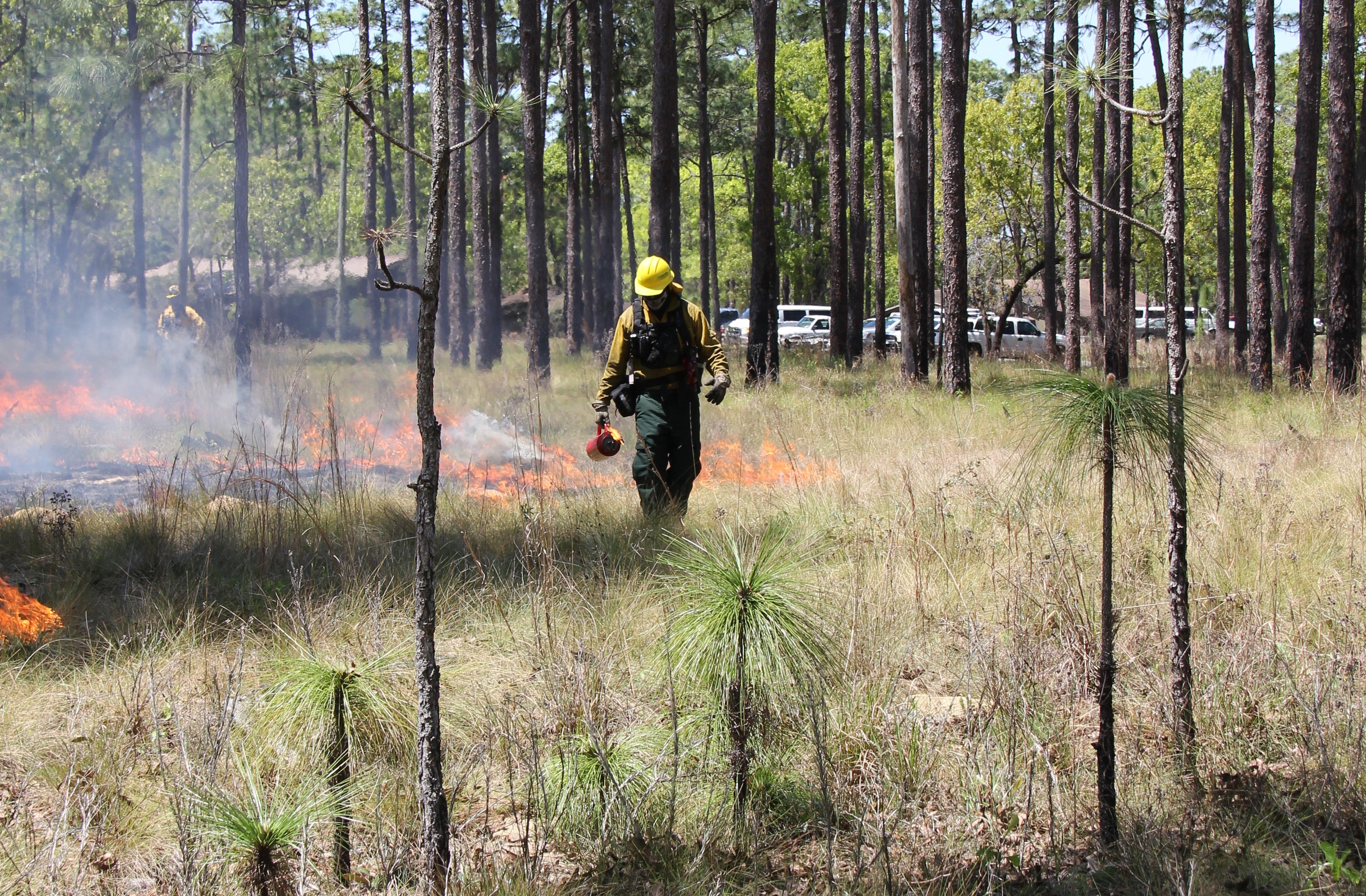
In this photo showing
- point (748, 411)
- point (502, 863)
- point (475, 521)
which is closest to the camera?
point (502, 863)

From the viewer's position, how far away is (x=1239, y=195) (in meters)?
20.1

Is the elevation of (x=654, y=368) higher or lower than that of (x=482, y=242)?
lower

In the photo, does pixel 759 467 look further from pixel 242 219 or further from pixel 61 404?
pixel 242 219

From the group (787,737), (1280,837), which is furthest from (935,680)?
(1280,837)

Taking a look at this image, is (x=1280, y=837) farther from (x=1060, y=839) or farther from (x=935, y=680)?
(x=935, y=680)

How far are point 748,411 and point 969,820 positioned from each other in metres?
8.83

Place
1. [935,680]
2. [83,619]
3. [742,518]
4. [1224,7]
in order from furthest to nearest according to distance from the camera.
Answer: [1224,7] → [742,518] → [83,619] → [935,680]

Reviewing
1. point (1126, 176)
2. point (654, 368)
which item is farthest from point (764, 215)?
point (1126, 176)

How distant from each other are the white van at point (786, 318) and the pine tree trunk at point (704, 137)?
2777 mm

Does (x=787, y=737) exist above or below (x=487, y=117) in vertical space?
below

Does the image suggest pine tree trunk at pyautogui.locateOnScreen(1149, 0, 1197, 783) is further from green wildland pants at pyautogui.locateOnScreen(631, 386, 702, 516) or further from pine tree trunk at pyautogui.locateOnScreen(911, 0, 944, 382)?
pine tree trunk at pyautogui.locateOnScreen(911, 0, 944, 382)

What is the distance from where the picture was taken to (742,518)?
6293 mm

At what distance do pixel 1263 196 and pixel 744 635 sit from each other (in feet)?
44.1

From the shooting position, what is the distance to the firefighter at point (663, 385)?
659cm
